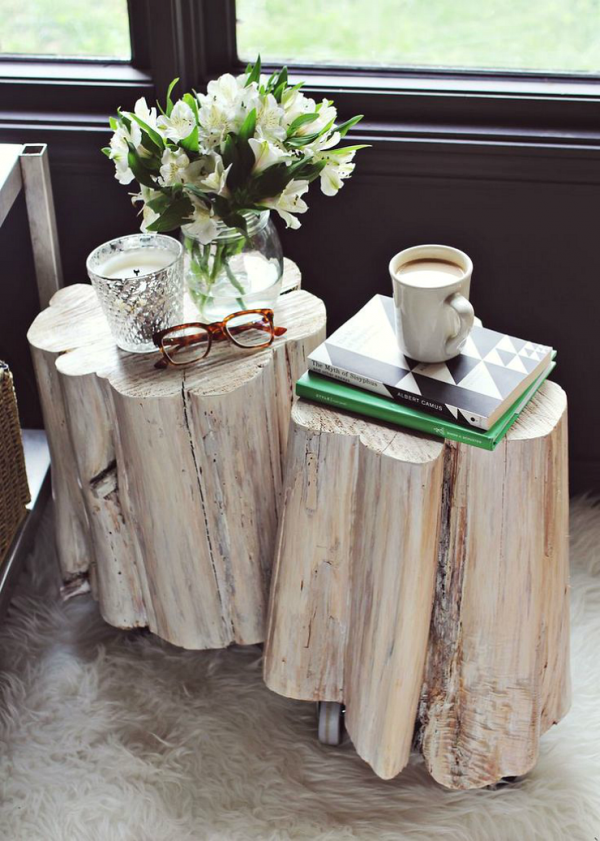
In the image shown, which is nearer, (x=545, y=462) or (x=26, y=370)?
(x=545, y=462)

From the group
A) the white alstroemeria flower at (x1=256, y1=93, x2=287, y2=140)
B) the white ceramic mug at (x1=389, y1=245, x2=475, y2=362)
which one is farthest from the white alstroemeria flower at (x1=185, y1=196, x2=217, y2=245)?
the white ceramic mug at (x1=389, y1=245, x2=475, y2=362)

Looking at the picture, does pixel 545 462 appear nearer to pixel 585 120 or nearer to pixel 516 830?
pixel 516 830

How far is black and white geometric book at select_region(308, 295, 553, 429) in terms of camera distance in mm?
1049

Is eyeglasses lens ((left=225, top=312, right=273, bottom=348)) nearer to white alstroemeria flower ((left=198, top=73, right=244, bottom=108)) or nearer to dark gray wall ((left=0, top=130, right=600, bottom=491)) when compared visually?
white alstroemeria flower ((left=198, top=73, right=244, bottom=108))

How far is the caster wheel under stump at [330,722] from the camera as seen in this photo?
51.9 inches

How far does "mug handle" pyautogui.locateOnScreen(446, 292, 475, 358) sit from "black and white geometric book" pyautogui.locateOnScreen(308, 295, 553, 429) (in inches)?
1.4

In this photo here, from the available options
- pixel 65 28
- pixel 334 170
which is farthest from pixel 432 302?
pixel 65 28

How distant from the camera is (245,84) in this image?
1114 millimetres

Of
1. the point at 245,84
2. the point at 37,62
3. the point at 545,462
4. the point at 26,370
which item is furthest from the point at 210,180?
the point at 26,370

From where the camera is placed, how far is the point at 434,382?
3.55ft

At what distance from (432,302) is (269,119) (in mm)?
285

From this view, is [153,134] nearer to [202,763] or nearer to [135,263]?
[135,263]

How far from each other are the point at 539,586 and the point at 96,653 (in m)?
0.72

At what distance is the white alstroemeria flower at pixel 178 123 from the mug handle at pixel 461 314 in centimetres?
36
